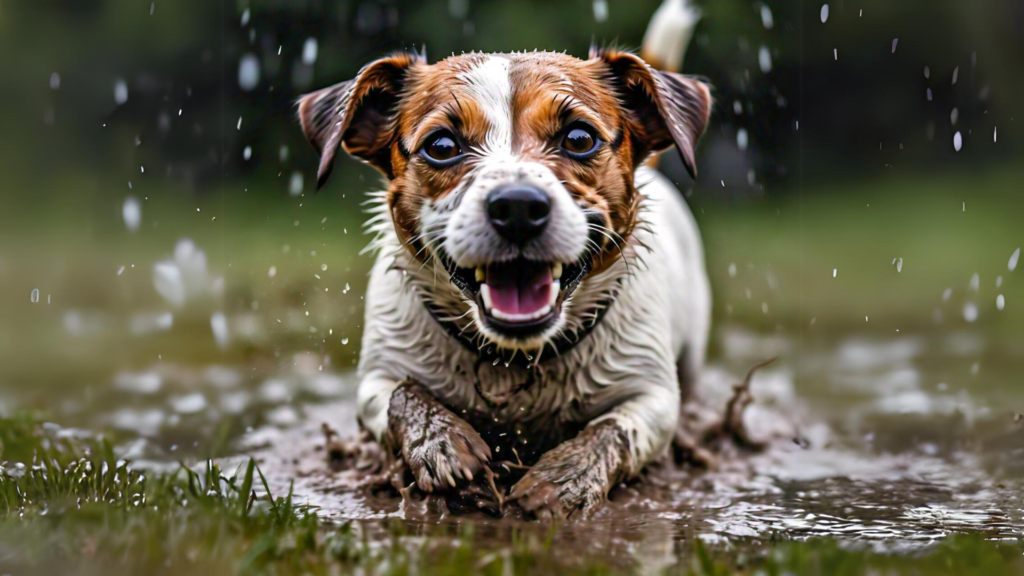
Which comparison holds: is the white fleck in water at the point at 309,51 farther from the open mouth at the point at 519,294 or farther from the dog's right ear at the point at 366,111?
the open mouth at the point at 519,294

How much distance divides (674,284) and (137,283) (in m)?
5.42

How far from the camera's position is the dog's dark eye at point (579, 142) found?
3.27 m

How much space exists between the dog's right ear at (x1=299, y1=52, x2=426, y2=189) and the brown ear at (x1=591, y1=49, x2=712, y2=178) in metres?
0.71

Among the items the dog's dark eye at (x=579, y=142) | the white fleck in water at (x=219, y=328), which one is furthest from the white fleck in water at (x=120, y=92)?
the dog's dark eye at (x=579, y=142)

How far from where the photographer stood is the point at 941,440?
4656 millimetres

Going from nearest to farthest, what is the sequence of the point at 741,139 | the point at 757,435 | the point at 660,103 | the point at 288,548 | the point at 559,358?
the point at 288,548 < the point at 660,103 < the point at 559,358 < the point at 757,435 < the point at 741,139

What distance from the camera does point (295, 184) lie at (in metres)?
6.72

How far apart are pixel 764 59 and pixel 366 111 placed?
6350 millimetres

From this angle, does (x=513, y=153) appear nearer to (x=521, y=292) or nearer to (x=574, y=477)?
(x=521, y=292)

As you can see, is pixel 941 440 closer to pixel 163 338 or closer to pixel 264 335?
pixel 264 335

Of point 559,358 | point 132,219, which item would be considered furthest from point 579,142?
point 132,219

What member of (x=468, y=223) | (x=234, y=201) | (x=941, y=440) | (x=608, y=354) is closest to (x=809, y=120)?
(x=234, y=201)

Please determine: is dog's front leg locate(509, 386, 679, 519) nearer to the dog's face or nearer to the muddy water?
the muddy water

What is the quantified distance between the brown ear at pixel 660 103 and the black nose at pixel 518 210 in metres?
0.71
